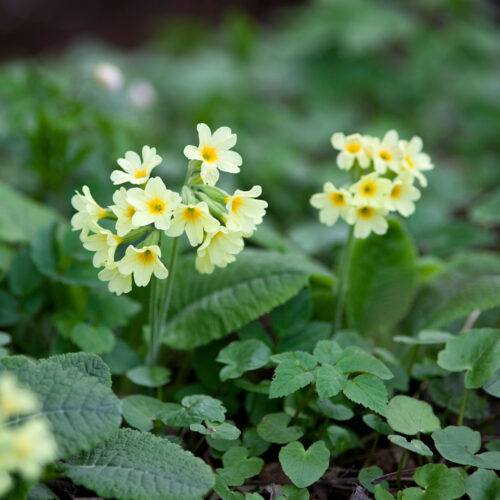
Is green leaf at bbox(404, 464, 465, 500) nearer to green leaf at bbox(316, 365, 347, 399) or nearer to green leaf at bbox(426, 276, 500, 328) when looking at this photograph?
green leaf at bbox(316, 365, 347, 399)

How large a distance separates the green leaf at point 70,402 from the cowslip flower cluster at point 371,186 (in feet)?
3.09

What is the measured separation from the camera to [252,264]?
6.88 feet

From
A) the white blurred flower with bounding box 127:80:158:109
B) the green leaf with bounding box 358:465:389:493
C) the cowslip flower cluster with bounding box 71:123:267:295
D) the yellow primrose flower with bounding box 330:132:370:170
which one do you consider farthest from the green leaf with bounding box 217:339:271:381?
the white blurred flower with bounding box 127:80:158:109

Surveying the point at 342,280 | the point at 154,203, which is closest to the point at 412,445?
the point at 342,280

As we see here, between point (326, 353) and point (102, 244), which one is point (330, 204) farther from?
point (102, 244)

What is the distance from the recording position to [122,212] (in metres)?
1.61

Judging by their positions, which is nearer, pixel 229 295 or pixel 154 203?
pixel 154 203

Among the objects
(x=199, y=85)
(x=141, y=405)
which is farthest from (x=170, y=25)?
(x=141, y=405)

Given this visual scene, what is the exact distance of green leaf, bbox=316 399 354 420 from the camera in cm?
178

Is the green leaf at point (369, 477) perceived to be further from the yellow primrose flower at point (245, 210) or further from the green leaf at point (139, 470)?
the yellow primrose flower at point (245, 210)

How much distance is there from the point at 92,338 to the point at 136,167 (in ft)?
2.16

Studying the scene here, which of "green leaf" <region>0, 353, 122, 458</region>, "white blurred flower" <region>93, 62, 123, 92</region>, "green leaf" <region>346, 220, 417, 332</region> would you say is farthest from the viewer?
"white blurred flower" <region>93, 62, 123, 92</region>

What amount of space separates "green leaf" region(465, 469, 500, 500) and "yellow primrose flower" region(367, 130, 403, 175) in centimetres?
98

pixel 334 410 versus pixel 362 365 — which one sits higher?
pixel 362 365
